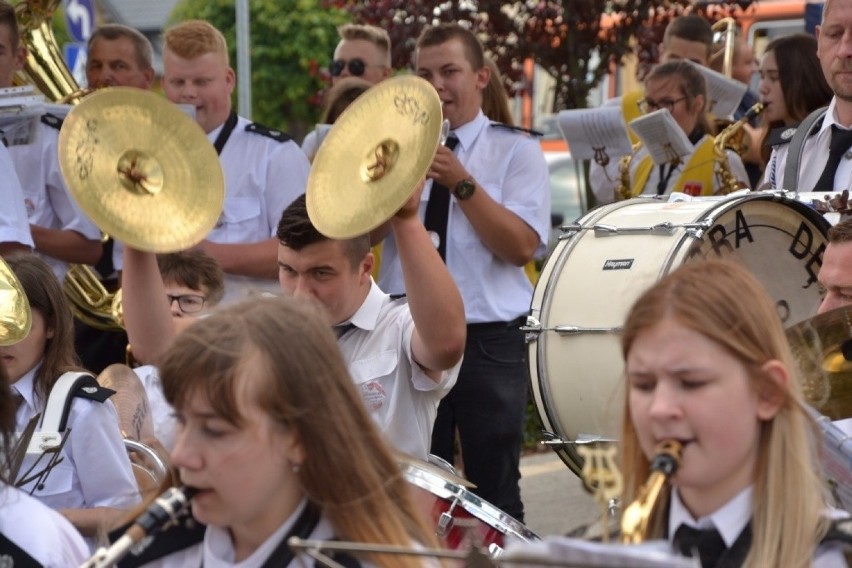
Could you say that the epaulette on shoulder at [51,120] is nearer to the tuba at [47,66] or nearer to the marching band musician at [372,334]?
the tuba at [47,66]

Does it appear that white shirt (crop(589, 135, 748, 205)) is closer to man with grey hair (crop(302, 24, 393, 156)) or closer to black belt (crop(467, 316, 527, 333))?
man with grey hair (crop(302, 24, 393, 156))


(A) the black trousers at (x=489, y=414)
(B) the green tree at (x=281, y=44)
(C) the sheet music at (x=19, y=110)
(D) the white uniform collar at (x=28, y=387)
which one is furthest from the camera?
(B) the green tree at (x=281, y=44)

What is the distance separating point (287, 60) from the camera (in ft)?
64.7

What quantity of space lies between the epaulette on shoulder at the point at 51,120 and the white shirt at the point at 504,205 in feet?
4.31

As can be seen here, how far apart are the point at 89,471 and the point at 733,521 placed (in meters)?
1.80

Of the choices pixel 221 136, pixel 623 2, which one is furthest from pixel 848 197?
pixel 623 2

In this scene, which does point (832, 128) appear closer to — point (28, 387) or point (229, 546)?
point (28, 387)

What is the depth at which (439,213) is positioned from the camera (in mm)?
5039

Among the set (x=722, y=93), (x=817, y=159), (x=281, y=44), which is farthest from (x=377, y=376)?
(x=281, y=44)

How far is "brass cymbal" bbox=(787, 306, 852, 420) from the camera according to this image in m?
2.84

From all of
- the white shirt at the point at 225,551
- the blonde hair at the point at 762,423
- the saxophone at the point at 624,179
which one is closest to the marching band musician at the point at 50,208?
the saxophone at the point at 624,179

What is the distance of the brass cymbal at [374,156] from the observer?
3361 millimetres

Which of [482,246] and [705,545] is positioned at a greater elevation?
[705,545]

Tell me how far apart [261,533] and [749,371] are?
81 cm
